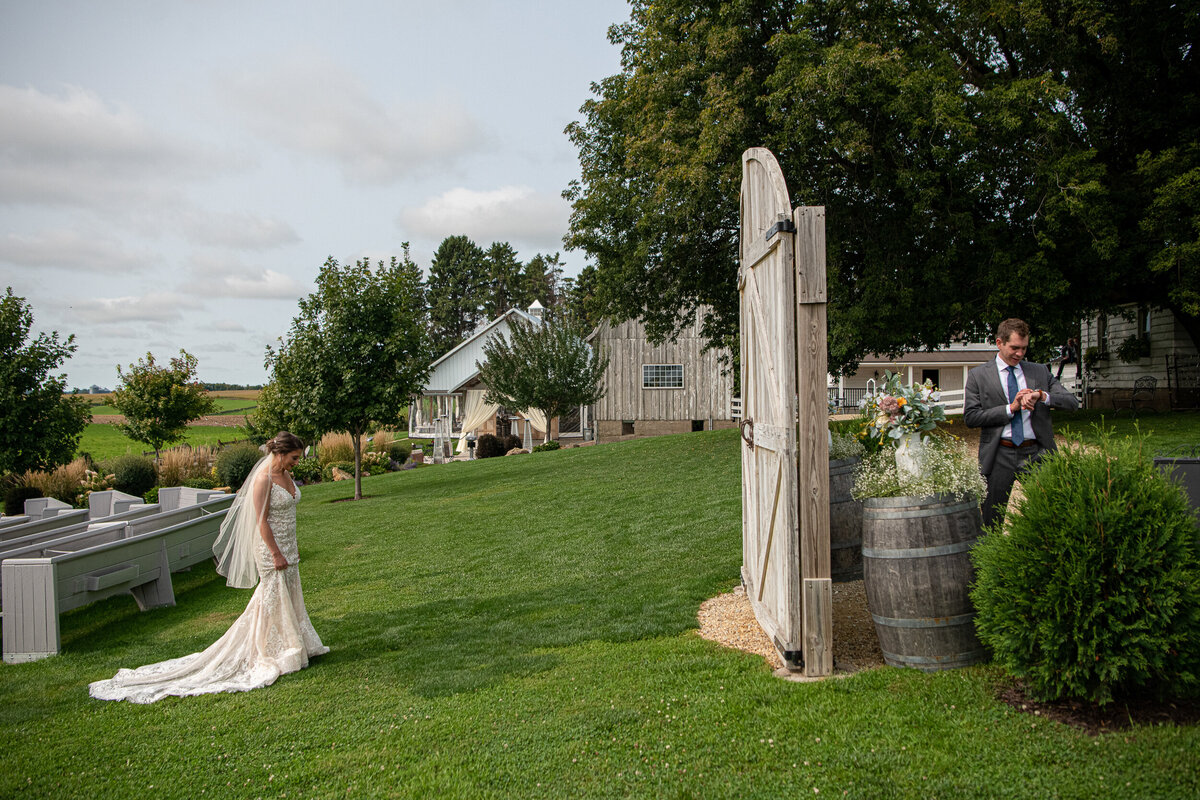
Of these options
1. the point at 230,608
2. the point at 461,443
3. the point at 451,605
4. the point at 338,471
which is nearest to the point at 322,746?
the point at 451,605

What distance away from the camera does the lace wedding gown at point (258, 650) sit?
573 centimetres

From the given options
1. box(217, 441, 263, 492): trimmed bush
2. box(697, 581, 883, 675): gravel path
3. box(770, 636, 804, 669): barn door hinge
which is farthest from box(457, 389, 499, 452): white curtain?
box(770, 636, 804, 669): barn door hinge

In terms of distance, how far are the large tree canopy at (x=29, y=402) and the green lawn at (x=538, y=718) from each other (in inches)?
404

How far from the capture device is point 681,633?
611 cm

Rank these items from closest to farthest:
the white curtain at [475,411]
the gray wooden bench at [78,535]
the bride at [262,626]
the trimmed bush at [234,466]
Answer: the bride at [262,626]
the gray wooden bench at [78,535]
the trimmed bush at [234,466]
the white curtain at [475,411]

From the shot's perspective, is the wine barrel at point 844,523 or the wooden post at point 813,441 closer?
the wooden post at point 813,441

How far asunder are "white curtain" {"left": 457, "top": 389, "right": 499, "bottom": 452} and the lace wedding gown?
98.8 feet

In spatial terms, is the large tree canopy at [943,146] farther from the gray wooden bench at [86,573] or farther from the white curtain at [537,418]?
the white curtain at [537,418]

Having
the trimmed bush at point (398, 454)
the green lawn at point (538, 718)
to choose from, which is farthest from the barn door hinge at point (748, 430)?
the trimmed bush at point (398, 454)

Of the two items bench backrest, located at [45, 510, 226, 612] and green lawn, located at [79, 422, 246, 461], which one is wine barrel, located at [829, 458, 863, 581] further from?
green lawn, located at [79, 422, 246, 461]

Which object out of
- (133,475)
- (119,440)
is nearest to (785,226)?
(133,475)

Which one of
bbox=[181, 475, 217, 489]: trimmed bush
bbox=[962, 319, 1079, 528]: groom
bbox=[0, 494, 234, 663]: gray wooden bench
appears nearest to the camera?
bbox=[962, 319, 1079, 528]: groom

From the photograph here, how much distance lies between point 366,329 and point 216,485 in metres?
7.35

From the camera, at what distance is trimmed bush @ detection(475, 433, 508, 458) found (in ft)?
104
